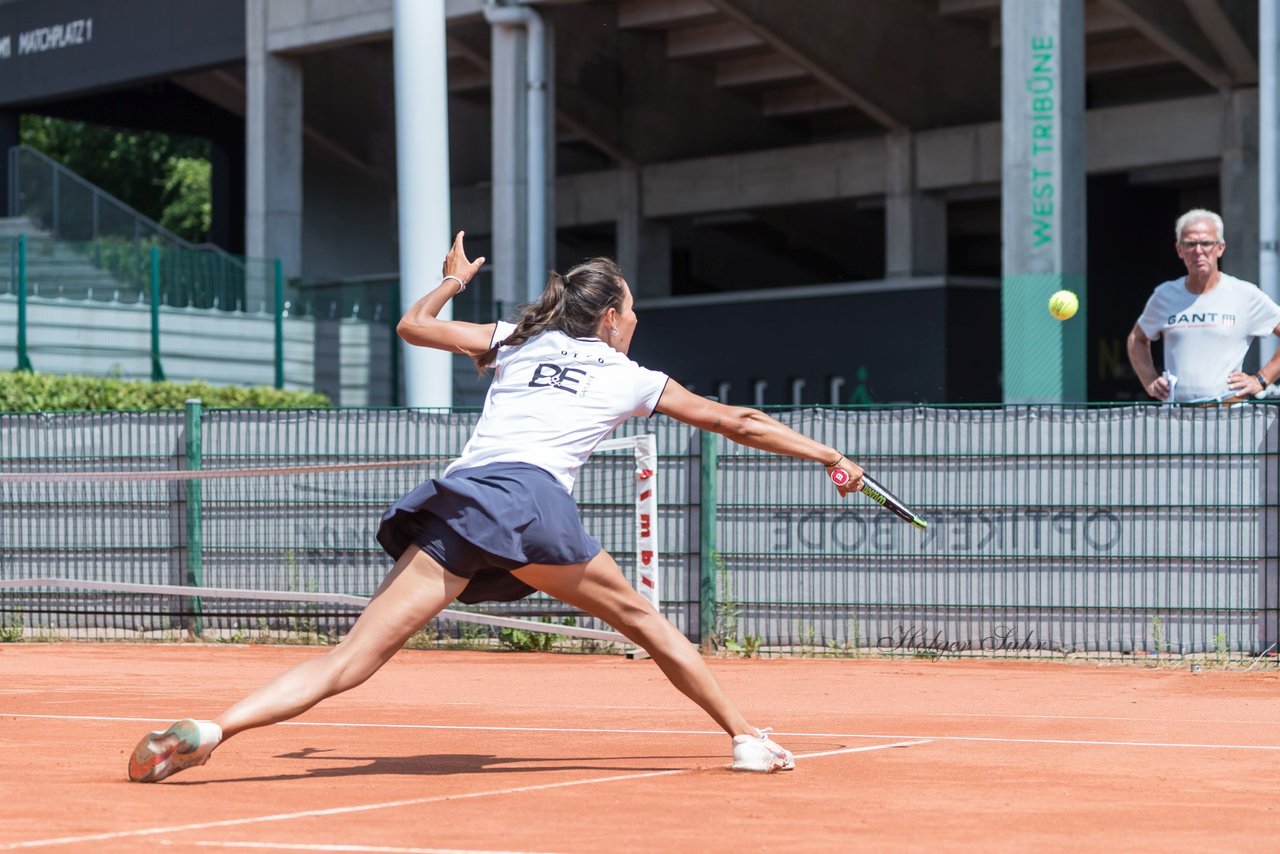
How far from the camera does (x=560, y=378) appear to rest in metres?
6.30

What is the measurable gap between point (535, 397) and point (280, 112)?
26.1m

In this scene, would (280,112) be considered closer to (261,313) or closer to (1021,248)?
(261,313)

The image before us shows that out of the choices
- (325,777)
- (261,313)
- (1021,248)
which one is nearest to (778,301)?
(261,313)

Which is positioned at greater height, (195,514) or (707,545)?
(195,514)

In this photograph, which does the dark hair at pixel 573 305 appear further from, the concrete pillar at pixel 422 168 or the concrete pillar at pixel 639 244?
the concrete pillar at pixel 639 244

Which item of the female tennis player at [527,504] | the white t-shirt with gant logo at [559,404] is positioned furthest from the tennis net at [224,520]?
the white t-shirt with gant logo at [559,404]

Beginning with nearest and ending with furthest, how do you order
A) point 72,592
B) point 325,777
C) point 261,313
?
point 325,777 < point 72,592 < point 261,313

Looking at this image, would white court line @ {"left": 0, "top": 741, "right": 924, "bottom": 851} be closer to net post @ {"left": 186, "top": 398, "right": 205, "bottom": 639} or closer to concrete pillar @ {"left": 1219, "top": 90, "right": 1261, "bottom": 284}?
net post @ {"left": 186, "top": 398, "right": 205, "bottom": 639}

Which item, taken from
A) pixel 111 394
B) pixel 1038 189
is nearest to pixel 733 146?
pixel 1038 189

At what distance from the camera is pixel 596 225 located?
3744 cm

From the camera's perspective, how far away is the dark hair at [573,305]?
639cm

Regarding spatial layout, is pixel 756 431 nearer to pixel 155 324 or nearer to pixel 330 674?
pixel 330 674

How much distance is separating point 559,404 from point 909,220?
25520mm

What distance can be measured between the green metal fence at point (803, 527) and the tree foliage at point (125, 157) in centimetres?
3654
